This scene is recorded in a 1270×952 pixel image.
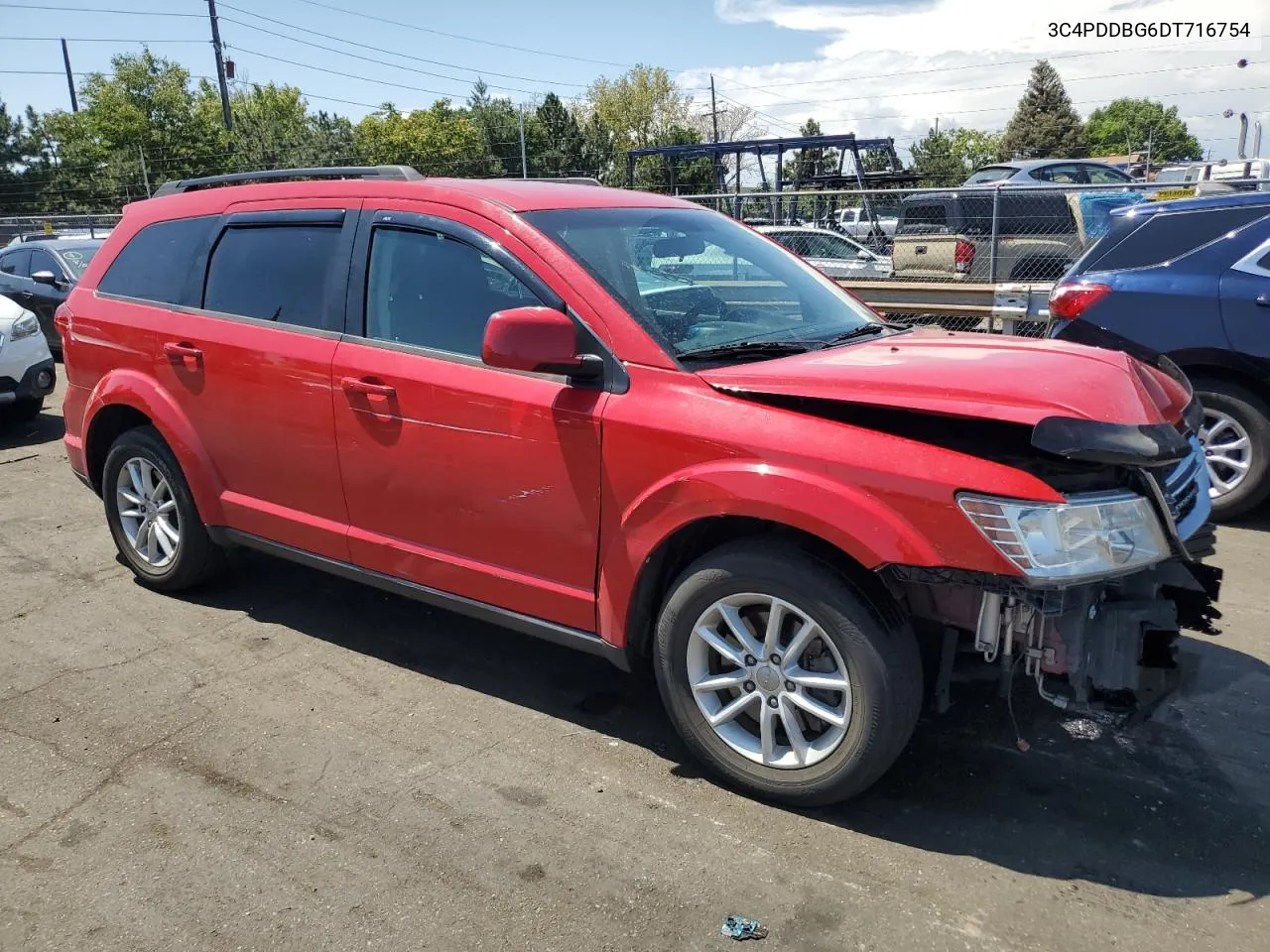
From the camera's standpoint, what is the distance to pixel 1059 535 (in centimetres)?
255

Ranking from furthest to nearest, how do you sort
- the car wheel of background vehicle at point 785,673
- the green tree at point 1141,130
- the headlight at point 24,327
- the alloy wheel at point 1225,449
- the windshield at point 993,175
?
the green tree at point 1141,130 → the windshield at point 993,175 → the headlight at point 24,327 → the alloy wheel at point 1225,449 → the car wheel of background vehicle at point 785,673

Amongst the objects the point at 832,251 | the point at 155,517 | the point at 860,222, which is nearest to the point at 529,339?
the point at 155,517

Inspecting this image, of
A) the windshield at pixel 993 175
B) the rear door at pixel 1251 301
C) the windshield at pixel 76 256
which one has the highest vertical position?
the windshield at pixel 993 175

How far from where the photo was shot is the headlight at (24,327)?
8.58 m

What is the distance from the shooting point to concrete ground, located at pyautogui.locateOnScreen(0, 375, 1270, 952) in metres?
2.57

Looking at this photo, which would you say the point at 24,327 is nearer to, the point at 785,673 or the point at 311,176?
the point at 311,176

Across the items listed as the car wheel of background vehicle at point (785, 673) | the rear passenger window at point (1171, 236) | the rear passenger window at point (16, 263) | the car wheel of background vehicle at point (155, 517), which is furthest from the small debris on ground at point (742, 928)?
the rear passenger window at point (16, 263)

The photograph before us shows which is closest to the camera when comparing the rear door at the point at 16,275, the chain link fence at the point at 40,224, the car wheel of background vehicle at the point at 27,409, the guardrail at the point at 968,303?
the car wheel of background vehicle at the point at 27,409

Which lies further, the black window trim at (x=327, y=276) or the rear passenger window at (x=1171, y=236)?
the rear passenger window at (x=1171, y=236)

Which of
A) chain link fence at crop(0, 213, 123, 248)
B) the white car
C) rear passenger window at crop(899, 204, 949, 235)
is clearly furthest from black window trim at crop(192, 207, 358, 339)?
chain link fence at crop(0, 213, 123, 248)

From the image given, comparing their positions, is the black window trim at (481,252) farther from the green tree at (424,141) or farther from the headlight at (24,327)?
the green tree at (424,141)

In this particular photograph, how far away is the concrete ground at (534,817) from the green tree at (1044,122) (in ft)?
286

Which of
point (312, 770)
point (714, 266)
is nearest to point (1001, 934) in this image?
point (312, 770)

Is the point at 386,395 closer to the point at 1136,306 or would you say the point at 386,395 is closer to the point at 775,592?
the point at 775,592
